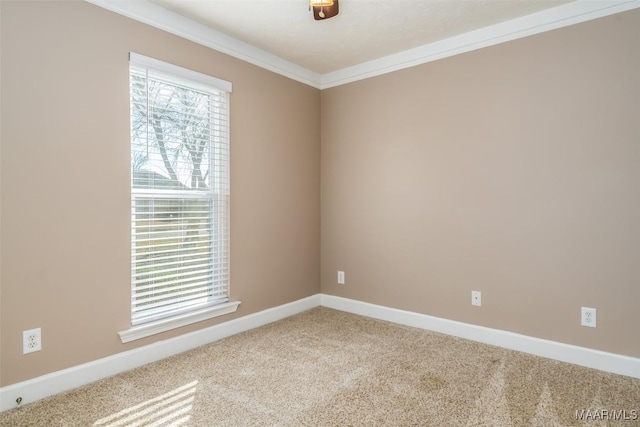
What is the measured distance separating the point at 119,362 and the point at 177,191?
1.21 meters

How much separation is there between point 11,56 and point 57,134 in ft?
1.41

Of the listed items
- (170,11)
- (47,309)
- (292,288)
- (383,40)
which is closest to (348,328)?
(292,288)


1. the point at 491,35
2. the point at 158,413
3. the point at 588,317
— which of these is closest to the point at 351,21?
the point at 491,35

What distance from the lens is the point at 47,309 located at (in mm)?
2080

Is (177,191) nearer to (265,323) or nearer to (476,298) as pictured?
(265,323)

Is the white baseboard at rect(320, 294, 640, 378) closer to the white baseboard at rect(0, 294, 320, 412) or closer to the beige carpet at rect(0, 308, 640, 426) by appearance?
the beige carpet at rect(0, 308, 640, 426)

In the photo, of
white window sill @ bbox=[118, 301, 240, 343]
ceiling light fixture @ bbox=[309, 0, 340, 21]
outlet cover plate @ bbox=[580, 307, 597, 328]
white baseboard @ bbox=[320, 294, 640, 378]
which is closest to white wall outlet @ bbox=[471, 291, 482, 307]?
white baseboard @ bbox=[320, 294, 640, 378]

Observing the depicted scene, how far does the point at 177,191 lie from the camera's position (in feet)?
8.87

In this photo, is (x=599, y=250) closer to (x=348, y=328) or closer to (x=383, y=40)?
(x=348, y=328)

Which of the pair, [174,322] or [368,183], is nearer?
Answer: [174,322]

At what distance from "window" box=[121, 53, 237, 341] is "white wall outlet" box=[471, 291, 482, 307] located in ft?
6.68

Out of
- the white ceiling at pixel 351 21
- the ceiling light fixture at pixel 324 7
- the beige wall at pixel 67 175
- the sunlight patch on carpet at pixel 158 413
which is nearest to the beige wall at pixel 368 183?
the beige wall at pixel 67 175

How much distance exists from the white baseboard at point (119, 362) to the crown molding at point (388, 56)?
7.30ft

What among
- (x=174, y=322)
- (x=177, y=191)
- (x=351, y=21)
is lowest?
(x=174, y=322)
